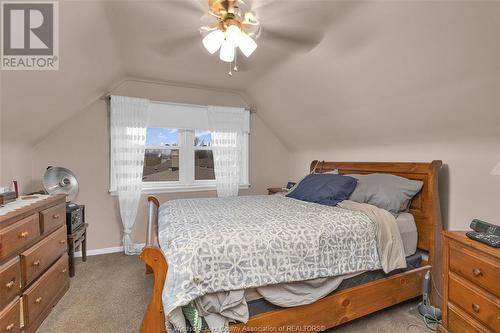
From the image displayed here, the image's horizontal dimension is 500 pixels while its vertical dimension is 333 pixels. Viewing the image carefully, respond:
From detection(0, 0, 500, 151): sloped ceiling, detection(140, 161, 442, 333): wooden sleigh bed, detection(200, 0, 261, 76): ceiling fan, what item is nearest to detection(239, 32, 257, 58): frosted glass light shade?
detection(200, 0, 261, 76): ceiling fan

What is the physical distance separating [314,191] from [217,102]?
2047mm

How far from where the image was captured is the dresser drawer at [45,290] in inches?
61.1

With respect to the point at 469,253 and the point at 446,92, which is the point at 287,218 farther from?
the point at 446,92

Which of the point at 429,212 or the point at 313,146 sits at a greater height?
the point at 313,146

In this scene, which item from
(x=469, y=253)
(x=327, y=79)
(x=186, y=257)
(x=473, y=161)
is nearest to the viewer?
(x=186, y=257)

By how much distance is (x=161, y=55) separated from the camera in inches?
99.5

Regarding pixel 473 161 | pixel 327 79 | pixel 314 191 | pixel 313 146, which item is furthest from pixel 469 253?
pixel 313 146

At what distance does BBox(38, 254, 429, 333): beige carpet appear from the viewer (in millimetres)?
1725

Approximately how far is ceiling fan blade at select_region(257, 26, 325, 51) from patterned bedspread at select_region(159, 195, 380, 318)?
1.46 m

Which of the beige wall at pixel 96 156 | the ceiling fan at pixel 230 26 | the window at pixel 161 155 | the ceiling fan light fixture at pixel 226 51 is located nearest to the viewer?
the ceiling fan at pixel 230 26

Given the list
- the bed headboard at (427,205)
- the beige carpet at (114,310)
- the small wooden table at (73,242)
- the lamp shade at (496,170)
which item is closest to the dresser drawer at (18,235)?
the beige carpet at (114,310)

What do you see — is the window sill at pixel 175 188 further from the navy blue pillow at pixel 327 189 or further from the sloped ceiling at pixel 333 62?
the navy blue pillow at pixel 327 189

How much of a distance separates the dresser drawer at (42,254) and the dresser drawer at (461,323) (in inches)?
105

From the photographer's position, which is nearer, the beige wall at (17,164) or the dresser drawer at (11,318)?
the dresser drawer at (11,318)
